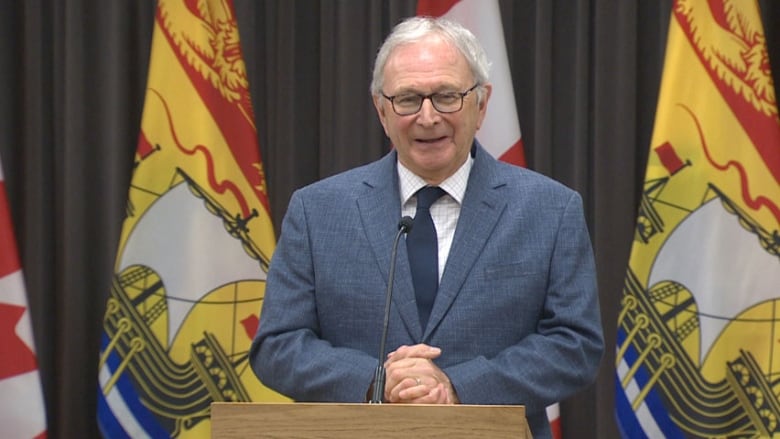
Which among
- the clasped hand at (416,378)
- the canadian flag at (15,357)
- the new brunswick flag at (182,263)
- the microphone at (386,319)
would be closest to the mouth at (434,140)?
the microphone at (386,319)

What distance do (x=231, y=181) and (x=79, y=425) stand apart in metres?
1.18

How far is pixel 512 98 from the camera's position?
4.43 meters

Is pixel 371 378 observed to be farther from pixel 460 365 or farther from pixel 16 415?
pixel 16 415

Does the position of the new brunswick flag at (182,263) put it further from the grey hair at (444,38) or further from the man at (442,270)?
the grey hair at (444,38)

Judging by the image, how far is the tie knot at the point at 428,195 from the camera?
8.93ft

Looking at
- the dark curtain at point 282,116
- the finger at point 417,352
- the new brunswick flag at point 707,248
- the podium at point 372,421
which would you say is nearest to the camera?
the podium at point 372,421

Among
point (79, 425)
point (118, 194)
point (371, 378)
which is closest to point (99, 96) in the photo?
point (118, 194)

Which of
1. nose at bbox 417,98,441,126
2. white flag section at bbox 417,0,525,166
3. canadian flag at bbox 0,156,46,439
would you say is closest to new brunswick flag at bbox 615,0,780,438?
white flag section at bbox 417,0,525,166

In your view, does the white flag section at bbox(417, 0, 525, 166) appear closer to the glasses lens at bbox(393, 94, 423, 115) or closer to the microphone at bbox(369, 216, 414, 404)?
the glasses lens at bbox(393, 94, 423, 115)

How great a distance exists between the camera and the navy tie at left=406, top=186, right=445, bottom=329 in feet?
8.57

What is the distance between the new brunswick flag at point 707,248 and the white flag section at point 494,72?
535mm

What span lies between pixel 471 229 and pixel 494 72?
189cm

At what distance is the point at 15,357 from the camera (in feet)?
14.0

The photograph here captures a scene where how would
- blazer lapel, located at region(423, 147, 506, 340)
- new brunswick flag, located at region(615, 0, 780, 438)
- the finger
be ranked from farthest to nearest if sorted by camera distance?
new brunswick flag, located at region(615, 0, 780, 438) < blazer lapel, located at region(423, 147, 506, 340) < the finger
